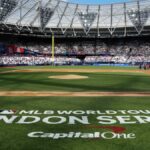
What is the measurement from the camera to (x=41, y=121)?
45.2 ft

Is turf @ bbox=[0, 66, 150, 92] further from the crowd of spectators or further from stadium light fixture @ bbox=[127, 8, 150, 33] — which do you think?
stadium light fixture @ bbox=[127, 8, 150, 33]

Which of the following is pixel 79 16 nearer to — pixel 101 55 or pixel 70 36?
pixel 70 36

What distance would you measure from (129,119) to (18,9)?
303 ft

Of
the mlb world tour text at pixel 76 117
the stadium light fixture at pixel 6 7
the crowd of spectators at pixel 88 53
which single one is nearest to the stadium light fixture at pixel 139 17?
the crowd of spectators at pixel 88 53

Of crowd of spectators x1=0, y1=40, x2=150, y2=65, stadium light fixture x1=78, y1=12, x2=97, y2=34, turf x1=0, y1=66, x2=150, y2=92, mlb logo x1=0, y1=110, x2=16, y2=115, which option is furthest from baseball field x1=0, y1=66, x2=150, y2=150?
Result: stadium light fixture x1=78, y1=12, x2=97, y2=34

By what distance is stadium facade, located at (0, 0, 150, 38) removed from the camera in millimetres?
104438

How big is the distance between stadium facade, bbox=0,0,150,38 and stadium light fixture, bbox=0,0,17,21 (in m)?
0.67

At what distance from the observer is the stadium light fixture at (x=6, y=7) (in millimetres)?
97225

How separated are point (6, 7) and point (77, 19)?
23.5 meters

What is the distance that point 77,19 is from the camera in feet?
367

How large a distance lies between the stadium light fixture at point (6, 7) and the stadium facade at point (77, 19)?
670mm

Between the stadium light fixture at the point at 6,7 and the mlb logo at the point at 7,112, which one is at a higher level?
the stadium light fixture at the point at 6,7

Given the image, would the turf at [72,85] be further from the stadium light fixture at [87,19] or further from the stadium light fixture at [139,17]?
the stadium light fixture at [87,19]

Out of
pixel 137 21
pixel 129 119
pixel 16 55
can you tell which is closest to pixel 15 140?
pixel 129 119
